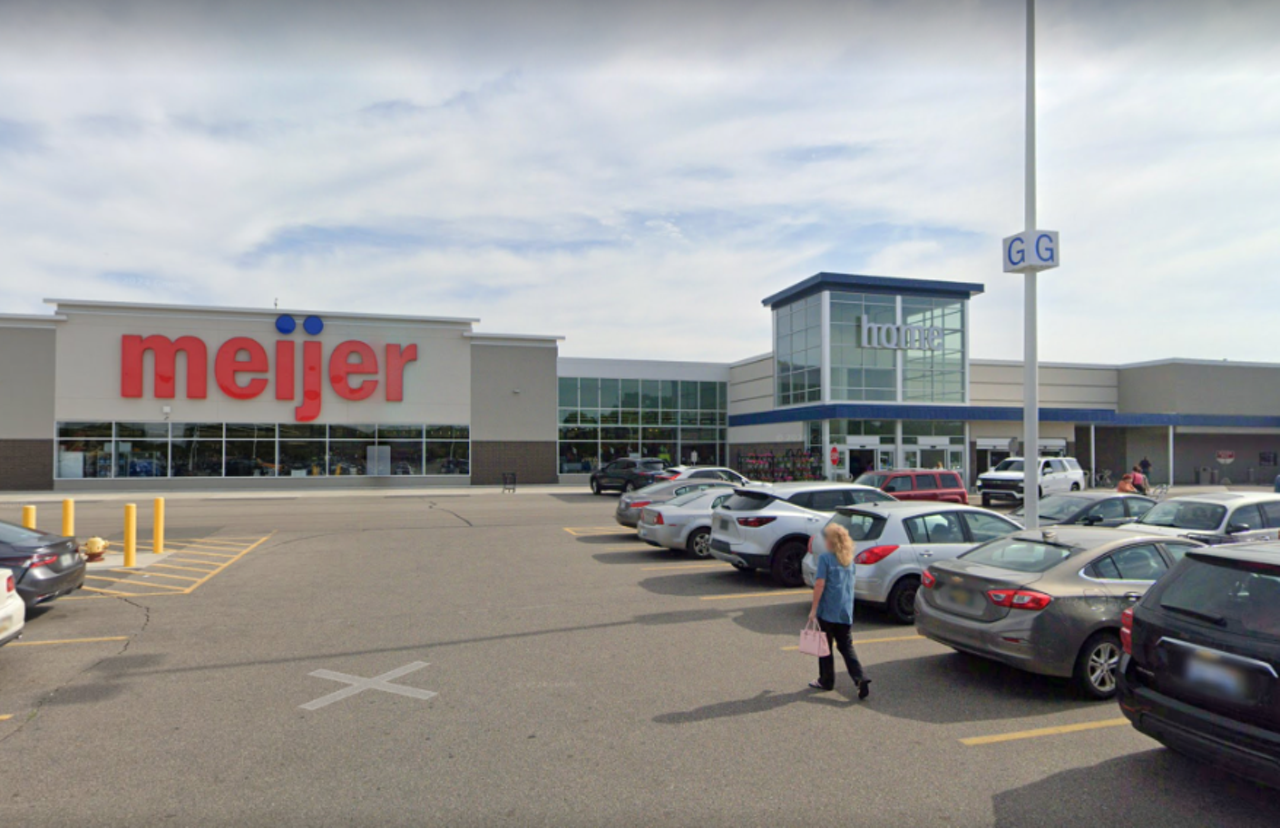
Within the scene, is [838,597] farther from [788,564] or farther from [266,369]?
[266,369]

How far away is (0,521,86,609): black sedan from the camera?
9258 mm

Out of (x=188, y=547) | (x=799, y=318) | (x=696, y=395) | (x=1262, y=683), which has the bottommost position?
(x=188, y=547)

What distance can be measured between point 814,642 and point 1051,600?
2.02 m

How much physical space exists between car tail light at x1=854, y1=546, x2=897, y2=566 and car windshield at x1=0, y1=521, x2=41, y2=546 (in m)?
10.0

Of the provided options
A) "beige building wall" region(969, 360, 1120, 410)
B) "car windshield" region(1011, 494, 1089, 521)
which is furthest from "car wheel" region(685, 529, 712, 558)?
"beige building wall" region(969, 360, 1120, 410)

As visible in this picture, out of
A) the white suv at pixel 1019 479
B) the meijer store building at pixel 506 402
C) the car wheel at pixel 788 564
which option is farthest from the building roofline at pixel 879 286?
the car wheel at pixel 788 564

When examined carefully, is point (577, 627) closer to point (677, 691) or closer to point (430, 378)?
point (677, 691)

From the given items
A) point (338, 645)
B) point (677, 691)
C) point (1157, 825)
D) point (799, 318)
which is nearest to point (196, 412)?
point (799, 318)

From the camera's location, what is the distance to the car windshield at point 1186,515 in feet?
39.4

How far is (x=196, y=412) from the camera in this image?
36719 millimetres

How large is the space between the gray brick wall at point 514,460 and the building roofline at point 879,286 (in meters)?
14.8

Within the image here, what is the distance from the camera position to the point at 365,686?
23.3 ft

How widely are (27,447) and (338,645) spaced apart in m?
35.6

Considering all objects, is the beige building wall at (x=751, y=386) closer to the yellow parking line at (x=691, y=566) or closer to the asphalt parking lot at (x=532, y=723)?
the yellow parking line at (x=691, y=566)
